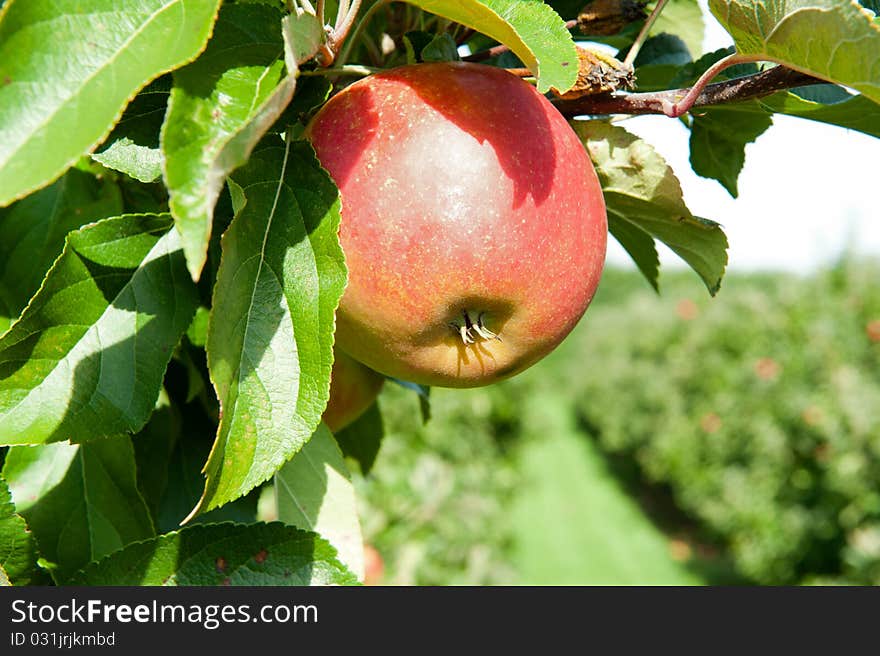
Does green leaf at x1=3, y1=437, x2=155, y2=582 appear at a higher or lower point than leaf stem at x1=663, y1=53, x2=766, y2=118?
lower

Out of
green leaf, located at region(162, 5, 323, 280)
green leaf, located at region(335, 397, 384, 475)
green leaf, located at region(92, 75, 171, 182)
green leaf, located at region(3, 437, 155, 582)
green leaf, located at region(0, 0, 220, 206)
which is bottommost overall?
green leaf, located at region(335, 397, 384, 475)

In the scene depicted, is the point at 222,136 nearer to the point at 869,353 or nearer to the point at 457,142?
the point at 457,142

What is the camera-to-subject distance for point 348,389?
103cm

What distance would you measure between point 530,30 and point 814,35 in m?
0.20

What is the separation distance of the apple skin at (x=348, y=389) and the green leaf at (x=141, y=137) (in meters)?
0.34

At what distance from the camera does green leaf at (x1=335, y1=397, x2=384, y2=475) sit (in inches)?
50.4

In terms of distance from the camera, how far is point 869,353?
17.2 feet

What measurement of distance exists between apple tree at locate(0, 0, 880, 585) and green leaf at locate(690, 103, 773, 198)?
8 cm

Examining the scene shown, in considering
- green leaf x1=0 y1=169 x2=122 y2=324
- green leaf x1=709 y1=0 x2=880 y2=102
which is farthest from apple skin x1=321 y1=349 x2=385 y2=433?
green leaf x1=709 y1=0 x2=880 y2=102

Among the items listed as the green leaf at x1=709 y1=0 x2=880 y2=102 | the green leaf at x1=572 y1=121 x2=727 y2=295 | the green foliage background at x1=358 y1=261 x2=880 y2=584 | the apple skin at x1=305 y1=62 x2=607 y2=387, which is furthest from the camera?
the green foliage background at x1=358 y1=261 x2=880 y2=584


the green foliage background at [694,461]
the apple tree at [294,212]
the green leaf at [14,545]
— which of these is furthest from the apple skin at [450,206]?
the green foliage background at [694,461]

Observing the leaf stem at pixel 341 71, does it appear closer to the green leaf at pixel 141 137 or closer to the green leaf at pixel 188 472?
the green leaf at pixel 141 137

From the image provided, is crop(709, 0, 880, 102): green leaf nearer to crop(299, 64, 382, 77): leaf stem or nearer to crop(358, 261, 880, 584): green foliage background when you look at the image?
crop(299, 64, 382, 77): leaf stem

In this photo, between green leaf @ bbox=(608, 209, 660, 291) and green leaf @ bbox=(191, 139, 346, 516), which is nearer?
green leaf @ bbox=(191, 139, 346, 516)
